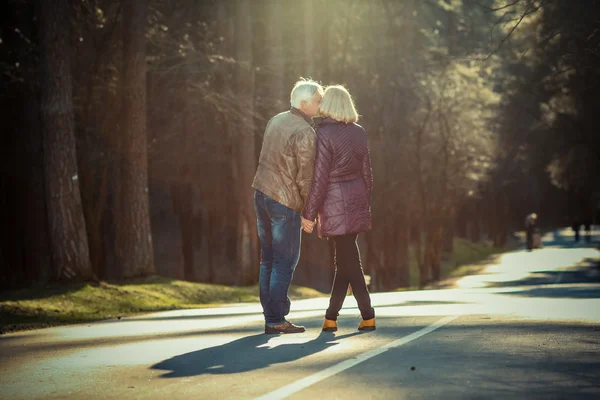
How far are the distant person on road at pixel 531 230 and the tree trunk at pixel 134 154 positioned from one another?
141 ft

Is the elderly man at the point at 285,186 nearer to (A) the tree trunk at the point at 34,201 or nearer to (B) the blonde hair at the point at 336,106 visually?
(B) the blonde hair at the point at 336,106

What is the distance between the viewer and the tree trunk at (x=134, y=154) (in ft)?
89.0

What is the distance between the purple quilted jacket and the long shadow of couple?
1049mm

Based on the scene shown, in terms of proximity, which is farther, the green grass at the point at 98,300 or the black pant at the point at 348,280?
the green grass at the point at 98,300

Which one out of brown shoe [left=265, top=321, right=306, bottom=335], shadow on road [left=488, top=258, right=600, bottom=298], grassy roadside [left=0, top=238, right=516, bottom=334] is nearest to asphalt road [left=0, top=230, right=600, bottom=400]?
brown shoe [left=265, top=321, right=306, bottom=335]

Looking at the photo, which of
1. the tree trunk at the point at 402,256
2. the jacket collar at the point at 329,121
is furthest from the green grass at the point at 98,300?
the tree trunk at the point at 402,256

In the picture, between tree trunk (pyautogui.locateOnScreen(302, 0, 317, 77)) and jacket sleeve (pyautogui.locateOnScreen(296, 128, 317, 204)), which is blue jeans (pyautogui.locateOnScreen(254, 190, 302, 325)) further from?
tree trunk (pyautogui.locateOnScreen(302, 0, 317, 77))

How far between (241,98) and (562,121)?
79.7ft

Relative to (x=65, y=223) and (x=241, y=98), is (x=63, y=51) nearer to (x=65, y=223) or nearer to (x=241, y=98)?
(x=65, y=223)

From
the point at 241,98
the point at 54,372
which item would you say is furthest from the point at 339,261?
the point at 241,98

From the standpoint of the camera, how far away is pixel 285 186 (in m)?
11.3

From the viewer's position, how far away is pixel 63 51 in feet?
75.3

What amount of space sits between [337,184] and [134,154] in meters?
17.0

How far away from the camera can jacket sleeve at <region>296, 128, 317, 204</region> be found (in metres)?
11.2
